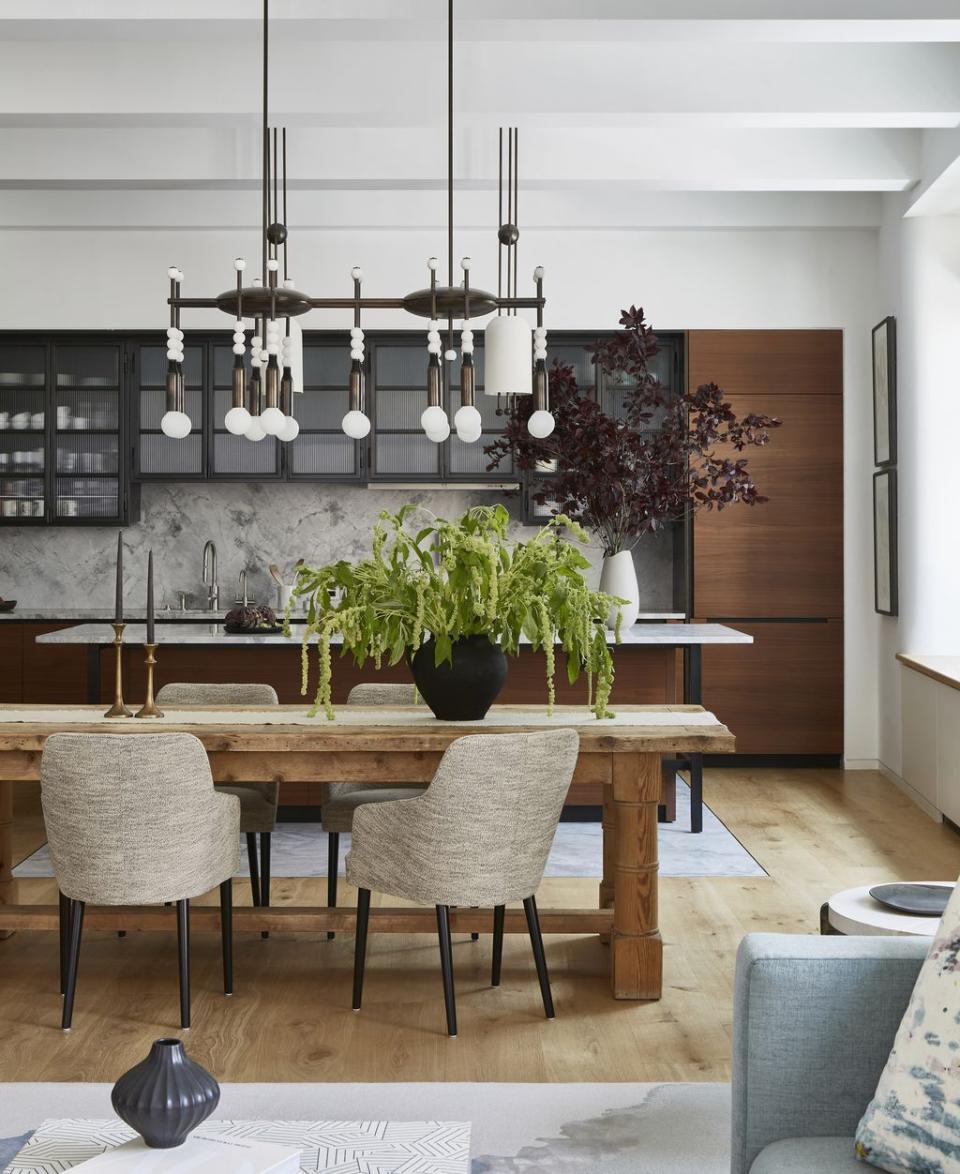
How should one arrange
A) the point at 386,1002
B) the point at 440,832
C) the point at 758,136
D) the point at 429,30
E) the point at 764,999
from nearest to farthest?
the point at 764,999, the point at 440,832, the point at 386,1002, the point at 429,30, the point at 758,136

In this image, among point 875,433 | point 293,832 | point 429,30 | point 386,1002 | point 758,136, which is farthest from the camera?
point 875,433

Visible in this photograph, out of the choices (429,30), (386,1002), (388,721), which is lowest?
(386,1002)

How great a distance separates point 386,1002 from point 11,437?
4892mm

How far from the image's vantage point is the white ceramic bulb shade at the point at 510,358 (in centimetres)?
367

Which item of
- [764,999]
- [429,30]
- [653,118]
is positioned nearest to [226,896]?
[764,999]

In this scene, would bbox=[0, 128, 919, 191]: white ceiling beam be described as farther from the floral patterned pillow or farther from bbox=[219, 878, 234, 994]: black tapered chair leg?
the floral patterned pillow

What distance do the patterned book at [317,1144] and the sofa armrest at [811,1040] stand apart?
1.41 feet

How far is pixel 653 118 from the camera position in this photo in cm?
552

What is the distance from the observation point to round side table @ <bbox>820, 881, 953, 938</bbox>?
7.48 feet

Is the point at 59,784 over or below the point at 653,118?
below

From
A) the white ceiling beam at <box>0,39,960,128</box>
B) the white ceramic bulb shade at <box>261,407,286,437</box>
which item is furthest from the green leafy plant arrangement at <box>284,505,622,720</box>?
the white ceiling beam at <box>0,39,960,128</box>

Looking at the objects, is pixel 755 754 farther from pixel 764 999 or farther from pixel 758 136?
pixel 764 999

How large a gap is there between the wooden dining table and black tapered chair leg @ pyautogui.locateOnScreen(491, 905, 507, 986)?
0.06m

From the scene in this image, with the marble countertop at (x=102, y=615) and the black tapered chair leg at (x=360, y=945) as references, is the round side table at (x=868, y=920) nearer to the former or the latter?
the black tapered chair leg at (x=360, y=945)
